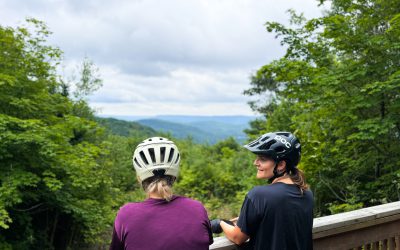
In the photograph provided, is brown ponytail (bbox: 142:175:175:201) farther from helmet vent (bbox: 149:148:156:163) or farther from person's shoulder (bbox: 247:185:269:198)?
person's shoulder (bbox: 247:185:269:198)

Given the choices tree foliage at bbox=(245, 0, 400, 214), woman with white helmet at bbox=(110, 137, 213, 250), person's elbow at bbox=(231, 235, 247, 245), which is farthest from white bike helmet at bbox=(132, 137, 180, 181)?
tree foliage at bbox=(245, 0, 400, 214)

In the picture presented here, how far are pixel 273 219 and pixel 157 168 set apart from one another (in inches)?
A: 27.3

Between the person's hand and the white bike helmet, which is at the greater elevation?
the white bike helmet

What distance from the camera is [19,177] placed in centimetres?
1209

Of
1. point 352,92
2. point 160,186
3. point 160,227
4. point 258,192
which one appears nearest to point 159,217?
point 160,227

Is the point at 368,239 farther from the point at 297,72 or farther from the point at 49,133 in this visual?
the point at 49,133

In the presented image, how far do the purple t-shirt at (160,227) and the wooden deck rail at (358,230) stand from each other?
0.29 m

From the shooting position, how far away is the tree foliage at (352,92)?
8.38 meters

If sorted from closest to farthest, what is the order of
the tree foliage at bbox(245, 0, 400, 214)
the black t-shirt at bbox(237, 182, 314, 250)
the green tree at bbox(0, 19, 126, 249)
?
the black t-shirt at bbox(237, 182, 314, 250)
the tree foliage at bbox(245, 0, 400, 214)
the green tree at bbox(0, 19, 126, 249)

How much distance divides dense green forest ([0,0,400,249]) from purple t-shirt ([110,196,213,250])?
673 centimetres

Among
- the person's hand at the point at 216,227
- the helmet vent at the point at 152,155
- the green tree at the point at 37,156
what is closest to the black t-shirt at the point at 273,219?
the person's hand at the point at 216,227

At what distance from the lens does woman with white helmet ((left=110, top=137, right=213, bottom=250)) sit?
189 centimetres

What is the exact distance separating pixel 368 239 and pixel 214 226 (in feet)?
4.49

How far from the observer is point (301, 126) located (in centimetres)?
1121
